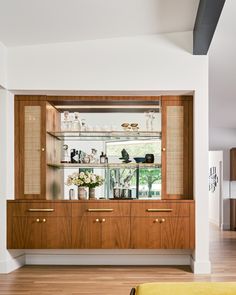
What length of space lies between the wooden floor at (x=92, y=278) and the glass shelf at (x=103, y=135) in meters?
1.65

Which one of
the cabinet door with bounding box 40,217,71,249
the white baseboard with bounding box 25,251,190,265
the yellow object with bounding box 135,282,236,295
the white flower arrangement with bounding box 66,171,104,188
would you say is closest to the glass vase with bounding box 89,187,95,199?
the white flower arrangement with bounding box 66,171,104,188

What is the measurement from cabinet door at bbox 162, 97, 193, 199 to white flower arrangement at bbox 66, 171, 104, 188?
0.85 m

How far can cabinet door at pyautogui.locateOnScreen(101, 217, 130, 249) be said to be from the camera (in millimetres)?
5668

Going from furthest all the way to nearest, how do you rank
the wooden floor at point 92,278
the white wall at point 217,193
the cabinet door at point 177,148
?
1. the white wall at point 217,193
2. the cabinet door at point 177,148
3. the wooden floor at point 92,278

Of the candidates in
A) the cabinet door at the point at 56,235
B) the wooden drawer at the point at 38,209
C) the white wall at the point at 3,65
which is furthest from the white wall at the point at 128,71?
the cabinet door at the point at 56,235

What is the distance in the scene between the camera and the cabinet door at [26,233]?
5.66 m

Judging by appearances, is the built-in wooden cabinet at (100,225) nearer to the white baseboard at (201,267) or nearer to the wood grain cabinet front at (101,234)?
the wood grain cabinet front at (101,234)

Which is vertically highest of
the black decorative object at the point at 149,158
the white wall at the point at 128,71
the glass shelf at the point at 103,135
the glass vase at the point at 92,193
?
the white wall at the point at 128,71

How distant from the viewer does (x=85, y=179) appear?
5.96 m

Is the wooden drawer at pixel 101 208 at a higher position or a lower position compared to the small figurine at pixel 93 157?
lower

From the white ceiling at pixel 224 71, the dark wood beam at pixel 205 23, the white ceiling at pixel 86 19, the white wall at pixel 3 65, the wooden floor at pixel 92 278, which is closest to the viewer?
the dark wood beam at pixel 205 23

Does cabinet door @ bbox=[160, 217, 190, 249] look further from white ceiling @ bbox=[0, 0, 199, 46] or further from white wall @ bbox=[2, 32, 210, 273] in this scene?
white ceiling @ bbox=[0, 0, 199, 46]

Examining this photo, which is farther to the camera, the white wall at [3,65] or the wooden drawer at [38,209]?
the wooden drawer at [38,209]

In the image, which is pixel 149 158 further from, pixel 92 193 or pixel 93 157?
pixel 92 193
